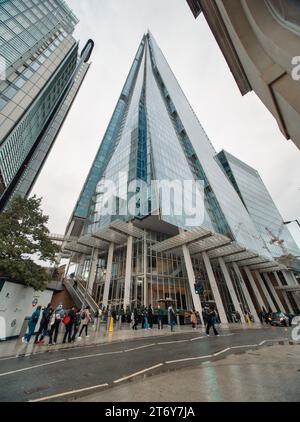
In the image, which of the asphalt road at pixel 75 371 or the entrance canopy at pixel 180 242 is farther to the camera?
the entrance canopy at pixel 180 242

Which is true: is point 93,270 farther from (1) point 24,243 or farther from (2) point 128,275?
(1) point 24,243

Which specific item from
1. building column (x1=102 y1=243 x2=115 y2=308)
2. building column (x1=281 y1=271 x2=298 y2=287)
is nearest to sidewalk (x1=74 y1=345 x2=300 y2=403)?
building column (x1=102 y1=243 x2=115 y2=308)

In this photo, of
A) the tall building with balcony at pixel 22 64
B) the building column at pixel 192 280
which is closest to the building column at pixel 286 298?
the building column at pixel 192 280

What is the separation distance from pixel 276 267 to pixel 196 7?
45.5m

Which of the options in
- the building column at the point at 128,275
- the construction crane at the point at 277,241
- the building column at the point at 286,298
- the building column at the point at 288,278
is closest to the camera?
the building column at the point at 128,275

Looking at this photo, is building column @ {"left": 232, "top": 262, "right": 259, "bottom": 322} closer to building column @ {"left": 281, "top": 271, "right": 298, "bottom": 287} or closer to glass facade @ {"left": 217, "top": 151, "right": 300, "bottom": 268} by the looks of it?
building column @ {"left": 281, "top": 271, "right": 298, "bottom": 287}

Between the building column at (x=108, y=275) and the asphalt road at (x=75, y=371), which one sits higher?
the building column at (x=108, y=275)

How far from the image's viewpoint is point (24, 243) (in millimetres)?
12570

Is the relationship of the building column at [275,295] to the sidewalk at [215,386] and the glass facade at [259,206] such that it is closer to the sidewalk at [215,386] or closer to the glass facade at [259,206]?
the glass facade at [259,206]

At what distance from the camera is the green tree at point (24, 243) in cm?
1175

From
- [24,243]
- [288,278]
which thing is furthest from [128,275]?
[288,278]

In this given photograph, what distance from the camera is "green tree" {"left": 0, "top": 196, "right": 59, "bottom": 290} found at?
11.8 metres

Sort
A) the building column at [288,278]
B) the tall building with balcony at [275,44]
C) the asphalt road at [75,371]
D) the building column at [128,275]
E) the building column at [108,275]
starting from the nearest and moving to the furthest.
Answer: the tall building with balcony at [275,44]
the asphalt road at [75,371]
the building column at [128,275]
the building column at [108,275]
the building column at [288,278]

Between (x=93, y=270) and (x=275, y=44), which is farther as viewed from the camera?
(x=93, y=270)
